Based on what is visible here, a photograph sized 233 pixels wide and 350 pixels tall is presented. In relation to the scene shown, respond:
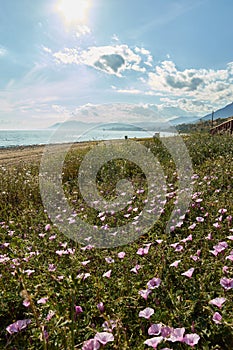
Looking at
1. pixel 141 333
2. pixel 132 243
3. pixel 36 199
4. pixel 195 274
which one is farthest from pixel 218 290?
pixel 36 199

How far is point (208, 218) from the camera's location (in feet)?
10.4

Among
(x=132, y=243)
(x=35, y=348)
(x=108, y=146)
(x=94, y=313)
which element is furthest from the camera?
(x=108, y=146)

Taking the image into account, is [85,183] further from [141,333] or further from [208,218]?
[141,333]

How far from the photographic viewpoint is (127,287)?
2105 millimetres

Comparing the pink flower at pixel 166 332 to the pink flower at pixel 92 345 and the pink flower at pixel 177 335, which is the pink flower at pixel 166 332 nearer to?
the pink flower at pixel 177 335

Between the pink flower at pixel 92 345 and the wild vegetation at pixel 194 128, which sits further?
the wild vegetation at pixel 194 128

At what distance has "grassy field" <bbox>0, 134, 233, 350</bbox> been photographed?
1.58 m

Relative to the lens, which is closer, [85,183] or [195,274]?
[195,274]

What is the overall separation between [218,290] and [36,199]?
164 inches

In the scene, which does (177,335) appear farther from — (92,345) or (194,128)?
(194,128)

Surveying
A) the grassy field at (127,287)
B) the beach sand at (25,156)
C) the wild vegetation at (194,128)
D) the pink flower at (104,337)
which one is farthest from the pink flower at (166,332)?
the wild vegetation at (194,128)

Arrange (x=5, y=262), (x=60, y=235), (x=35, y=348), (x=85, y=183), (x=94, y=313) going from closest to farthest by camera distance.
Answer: (x=35, y=348) < (x=94, y=313) < (x=5, y=262) < (x=60, y=235) < (x=85, y=183)

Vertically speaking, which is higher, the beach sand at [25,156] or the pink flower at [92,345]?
the beach sand at [25,156]

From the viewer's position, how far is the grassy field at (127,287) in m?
1.58
